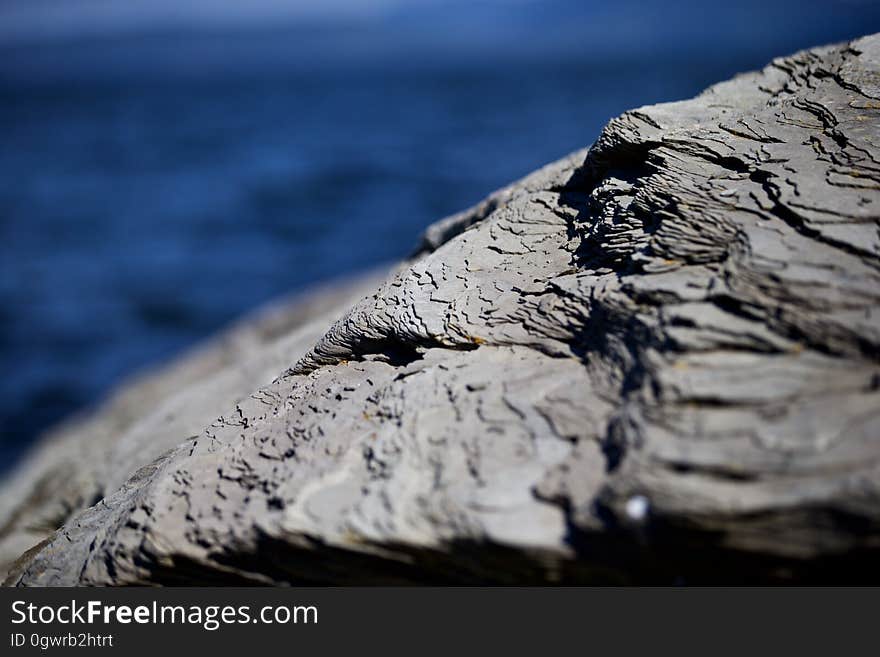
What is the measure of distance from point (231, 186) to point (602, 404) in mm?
28793

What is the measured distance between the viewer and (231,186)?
29578 mm

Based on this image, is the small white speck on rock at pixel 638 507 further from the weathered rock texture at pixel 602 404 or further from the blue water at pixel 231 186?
the blue water at pixel 231 186

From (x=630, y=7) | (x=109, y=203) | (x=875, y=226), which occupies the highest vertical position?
(x=630, y=7)

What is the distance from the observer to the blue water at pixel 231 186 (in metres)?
16.8

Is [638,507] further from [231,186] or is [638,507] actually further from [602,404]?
[231,186]

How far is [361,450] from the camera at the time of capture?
336 cm

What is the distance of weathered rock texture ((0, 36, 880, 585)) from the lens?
266 centimetres

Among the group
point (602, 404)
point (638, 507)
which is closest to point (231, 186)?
point (602, 404)

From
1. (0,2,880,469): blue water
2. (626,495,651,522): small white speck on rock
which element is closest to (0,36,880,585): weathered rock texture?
(626,495,651,522): small white speck on rock

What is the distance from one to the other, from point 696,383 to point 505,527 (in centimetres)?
97

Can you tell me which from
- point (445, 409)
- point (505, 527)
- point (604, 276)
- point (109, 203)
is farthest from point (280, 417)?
point (109, 203)

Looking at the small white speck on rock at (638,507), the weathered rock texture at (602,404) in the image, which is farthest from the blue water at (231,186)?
the small white speck on rock at (638,507)

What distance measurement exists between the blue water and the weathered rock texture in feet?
13.4

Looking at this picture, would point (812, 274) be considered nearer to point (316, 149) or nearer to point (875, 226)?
point (875, 226)
